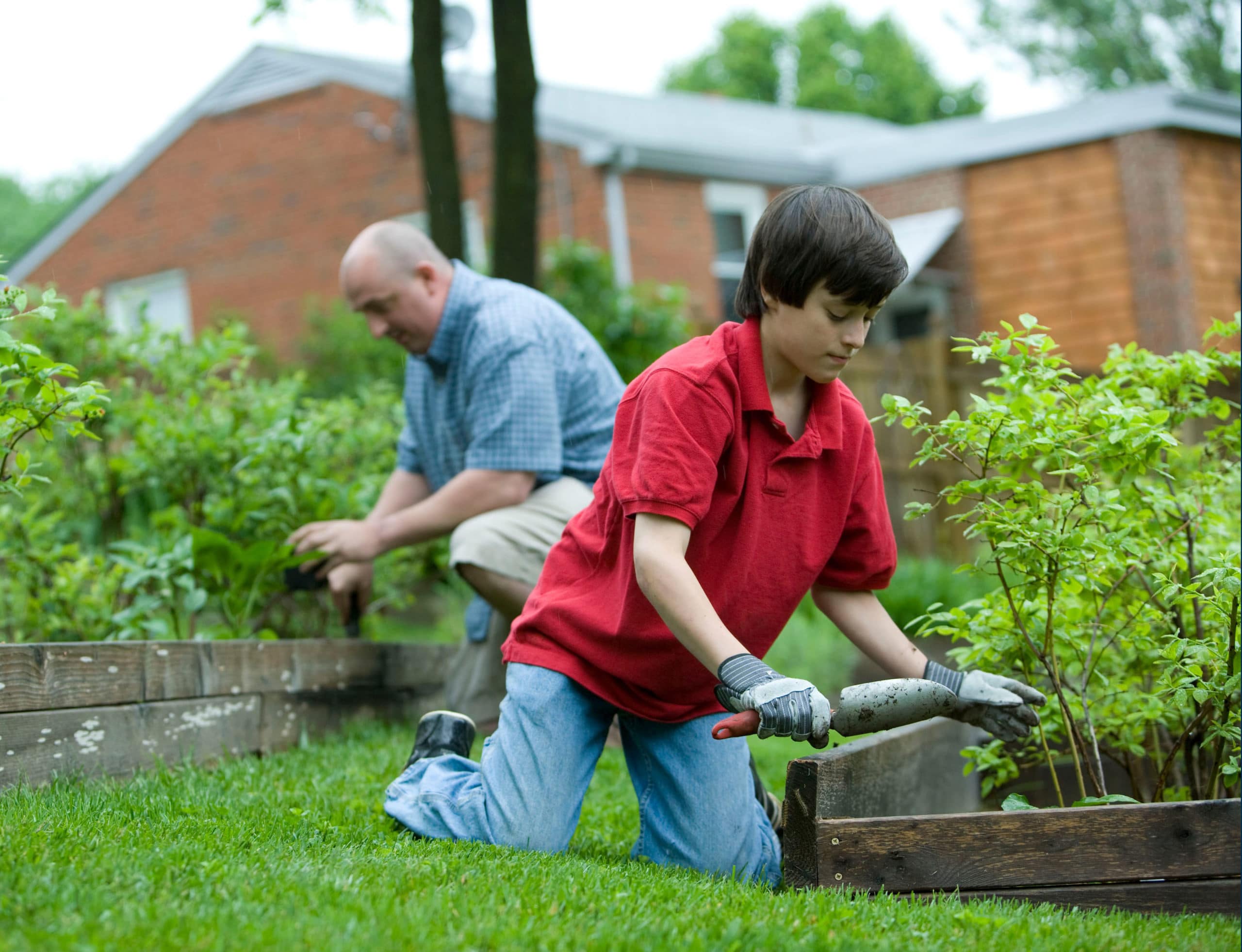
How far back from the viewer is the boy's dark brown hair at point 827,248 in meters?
2.58

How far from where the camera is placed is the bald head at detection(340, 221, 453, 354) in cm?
432

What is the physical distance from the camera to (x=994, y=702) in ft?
9.12

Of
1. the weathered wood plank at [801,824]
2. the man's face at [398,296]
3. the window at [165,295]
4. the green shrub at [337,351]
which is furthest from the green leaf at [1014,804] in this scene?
the window at [165,295]

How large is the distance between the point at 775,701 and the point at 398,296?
2.44 meters

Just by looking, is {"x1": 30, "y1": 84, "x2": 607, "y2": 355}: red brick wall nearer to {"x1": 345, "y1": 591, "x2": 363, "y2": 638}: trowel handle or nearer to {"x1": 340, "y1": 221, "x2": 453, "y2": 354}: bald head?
{"x1": 345, "y1": 591, "x2": 363, "y2": 638}: trowel handle

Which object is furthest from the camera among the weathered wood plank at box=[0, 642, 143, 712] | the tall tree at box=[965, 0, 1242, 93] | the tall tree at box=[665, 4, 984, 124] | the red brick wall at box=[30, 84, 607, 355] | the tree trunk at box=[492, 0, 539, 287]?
the tall tree at box=[665, 4, 984, 124]

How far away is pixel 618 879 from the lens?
264 centimetres

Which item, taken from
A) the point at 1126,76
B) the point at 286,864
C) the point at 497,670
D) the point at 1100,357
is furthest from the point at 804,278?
the point at 1126,76

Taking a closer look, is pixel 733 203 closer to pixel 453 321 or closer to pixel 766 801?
pixel 453 321

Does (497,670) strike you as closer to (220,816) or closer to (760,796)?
(760,796)

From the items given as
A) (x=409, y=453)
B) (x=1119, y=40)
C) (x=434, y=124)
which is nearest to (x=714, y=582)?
(x=409, y=453)

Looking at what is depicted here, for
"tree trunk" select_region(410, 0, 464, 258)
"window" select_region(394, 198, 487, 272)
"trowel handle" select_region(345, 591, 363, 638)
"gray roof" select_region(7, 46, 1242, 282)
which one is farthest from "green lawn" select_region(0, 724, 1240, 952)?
"window" select_region(394, 198, 487, 272)

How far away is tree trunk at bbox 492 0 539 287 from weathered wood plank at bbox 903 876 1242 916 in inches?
190

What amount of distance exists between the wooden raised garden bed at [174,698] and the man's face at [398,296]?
1.12 m
